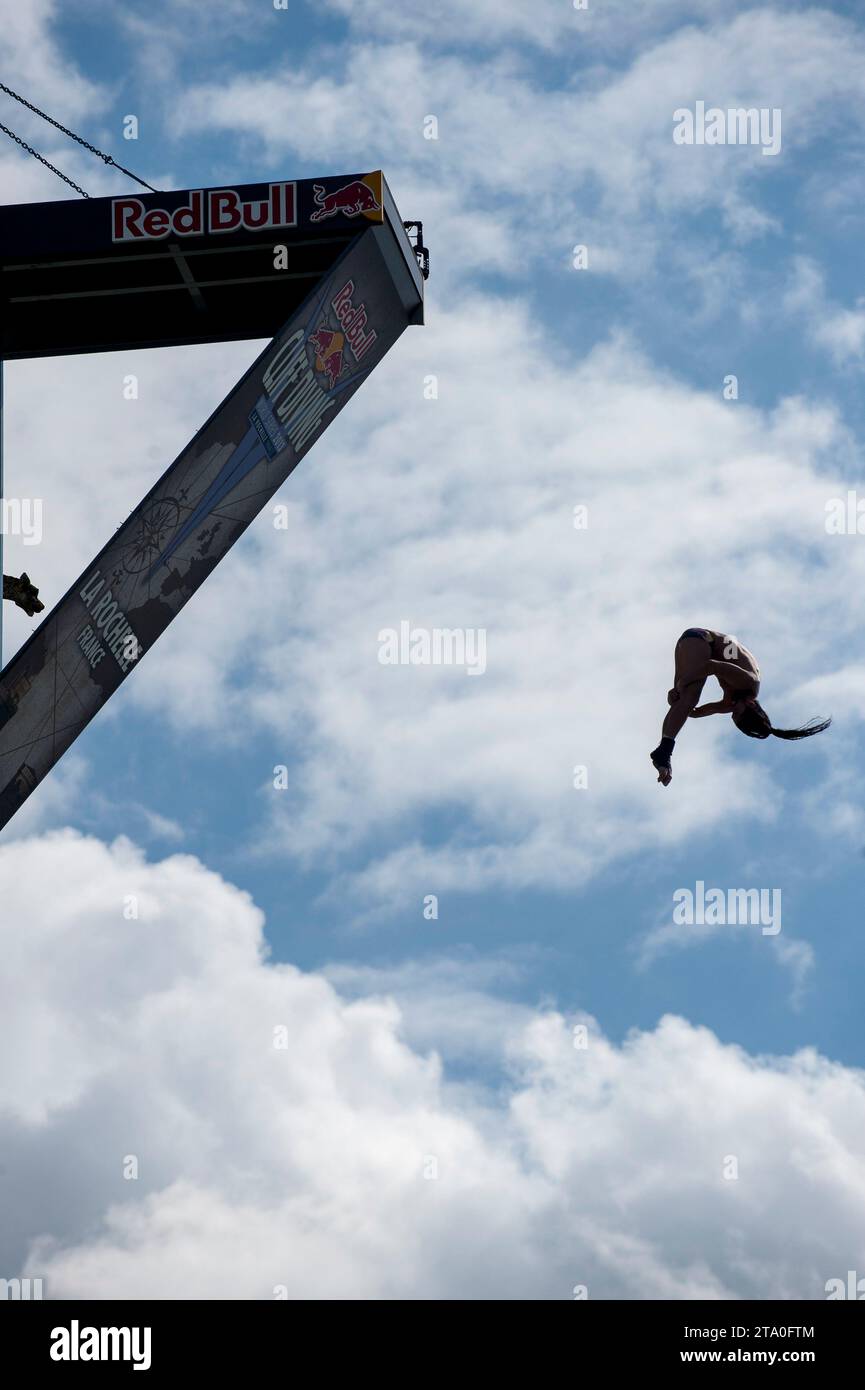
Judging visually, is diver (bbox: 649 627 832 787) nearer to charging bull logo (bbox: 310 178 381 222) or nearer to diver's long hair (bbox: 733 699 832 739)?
diver's long hair (bbox: 733 699 832 739)

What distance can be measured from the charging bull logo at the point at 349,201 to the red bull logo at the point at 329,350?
6.37 feet

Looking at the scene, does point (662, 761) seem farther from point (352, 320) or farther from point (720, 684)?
point (352, 320)

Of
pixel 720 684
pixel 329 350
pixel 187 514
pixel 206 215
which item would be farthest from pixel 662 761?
pixel 206 215

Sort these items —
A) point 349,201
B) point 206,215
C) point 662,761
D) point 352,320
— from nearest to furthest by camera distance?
point 662,761 → point 349,201 → point 206,215 → point 352,320

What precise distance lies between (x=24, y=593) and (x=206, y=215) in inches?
286

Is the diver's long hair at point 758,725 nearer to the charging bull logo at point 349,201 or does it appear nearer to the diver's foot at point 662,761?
the diver's foot at point 662,761

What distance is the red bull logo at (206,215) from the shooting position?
27297 mm

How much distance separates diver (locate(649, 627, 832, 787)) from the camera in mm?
19672

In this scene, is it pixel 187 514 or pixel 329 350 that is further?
pixel 329 350

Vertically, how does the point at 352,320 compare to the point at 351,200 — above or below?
below

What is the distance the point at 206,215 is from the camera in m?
27.5

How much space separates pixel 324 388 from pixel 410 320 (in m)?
2.90
